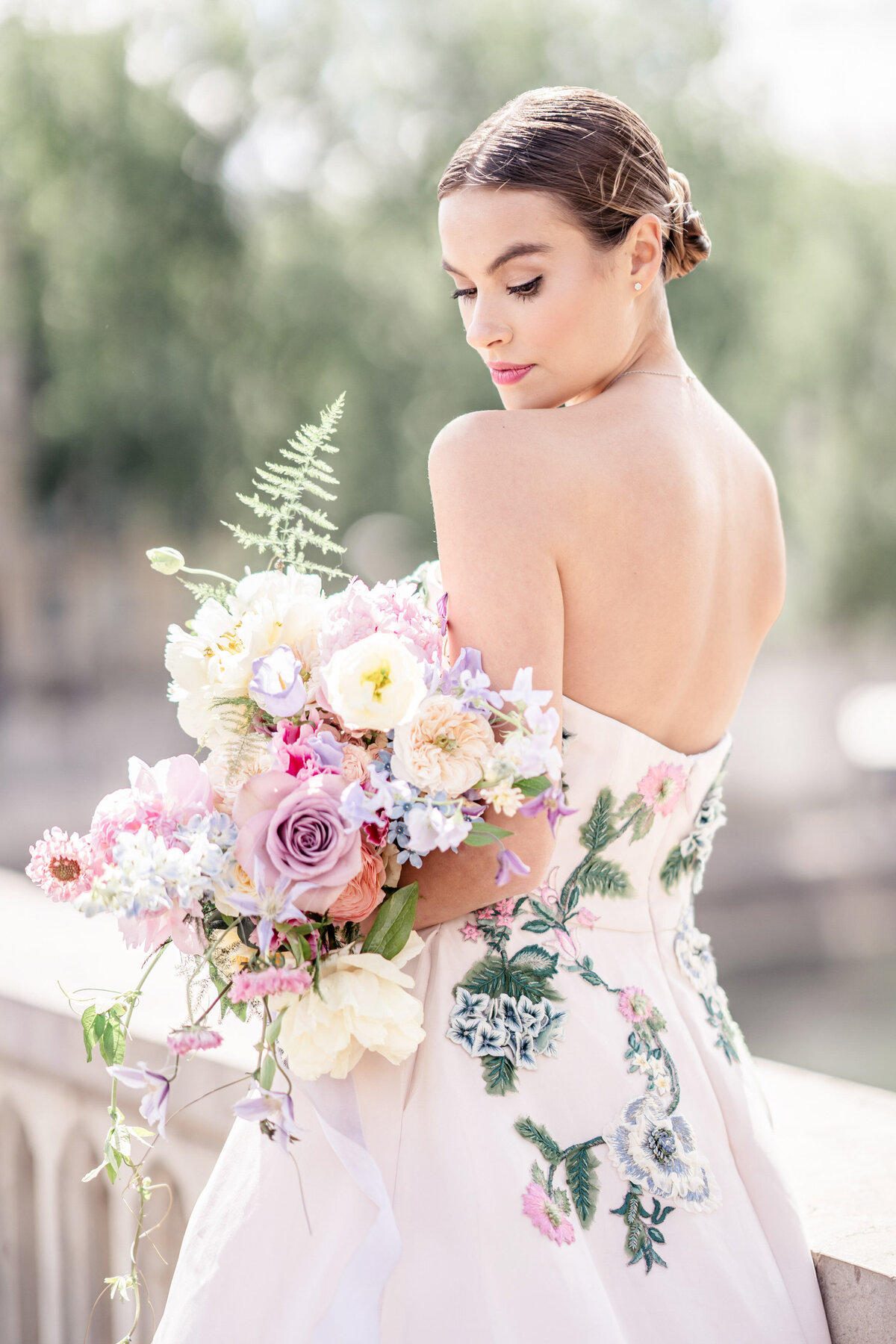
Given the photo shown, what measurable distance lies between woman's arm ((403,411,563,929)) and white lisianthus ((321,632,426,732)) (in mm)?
150

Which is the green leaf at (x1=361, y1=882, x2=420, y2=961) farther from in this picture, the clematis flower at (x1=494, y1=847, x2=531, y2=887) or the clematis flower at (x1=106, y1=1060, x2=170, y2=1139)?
the clematis flower at (x1=106, y1=1060, x2=170, y2=1139)

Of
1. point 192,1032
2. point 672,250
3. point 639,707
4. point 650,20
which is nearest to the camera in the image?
point 192,1032

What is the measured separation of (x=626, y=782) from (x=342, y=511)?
1282 centimetres

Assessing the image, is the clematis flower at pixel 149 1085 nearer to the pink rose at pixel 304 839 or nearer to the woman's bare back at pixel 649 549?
the pink rose at pixel 304 839

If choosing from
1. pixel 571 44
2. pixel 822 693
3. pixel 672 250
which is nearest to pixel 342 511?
pixel 571 44

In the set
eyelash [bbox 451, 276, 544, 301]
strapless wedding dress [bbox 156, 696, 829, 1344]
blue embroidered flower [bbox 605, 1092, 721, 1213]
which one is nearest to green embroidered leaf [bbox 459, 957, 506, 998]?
strapless wedding dress [bbox 156, 696, 829, 1344]

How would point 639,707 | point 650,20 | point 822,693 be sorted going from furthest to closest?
point 822,693 → point 650,20 → point 639,707

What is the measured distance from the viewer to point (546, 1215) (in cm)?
137

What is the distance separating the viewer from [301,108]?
14078 millimetres

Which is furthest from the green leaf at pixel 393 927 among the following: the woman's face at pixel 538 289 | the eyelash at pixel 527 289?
the eyelash at pixel 527 289

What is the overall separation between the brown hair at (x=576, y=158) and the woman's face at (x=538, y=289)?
0.06 feet

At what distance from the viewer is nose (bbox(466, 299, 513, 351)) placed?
1.59m

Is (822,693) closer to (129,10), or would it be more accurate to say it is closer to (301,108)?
(301,108)

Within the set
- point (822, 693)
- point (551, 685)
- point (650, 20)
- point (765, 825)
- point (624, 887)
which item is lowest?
point (624, 887)
